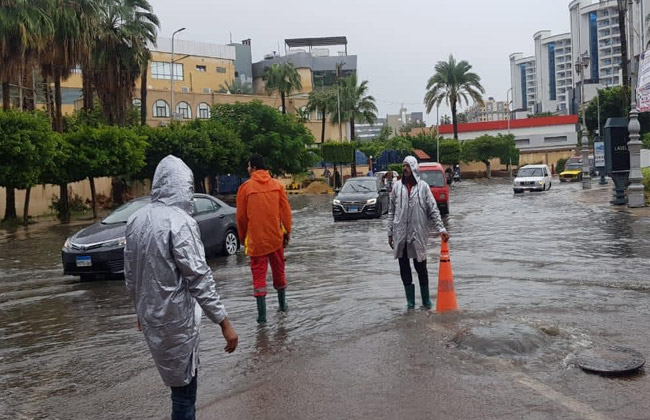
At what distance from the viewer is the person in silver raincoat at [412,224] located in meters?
7.94

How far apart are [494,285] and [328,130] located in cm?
7016

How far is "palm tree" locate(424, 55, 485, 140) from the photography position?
70.0 m

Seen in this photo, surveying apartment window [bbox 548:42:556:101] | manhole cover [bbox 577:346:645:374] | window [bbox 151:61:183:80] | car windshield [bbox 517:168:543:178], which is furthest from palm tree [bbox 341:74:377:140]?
apartment window [bbox 548:42:556:101]

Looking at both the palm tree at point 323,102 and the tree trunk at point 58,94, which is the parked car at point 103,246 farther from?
the palm tree at point 323,102

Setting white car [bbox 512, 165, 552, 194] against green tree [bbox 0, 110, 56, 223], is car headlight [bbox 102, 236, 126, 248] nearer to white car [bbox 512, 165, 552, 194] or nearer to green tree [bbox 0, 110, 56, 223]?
green tree [bbox 0, 110, 56, 223]

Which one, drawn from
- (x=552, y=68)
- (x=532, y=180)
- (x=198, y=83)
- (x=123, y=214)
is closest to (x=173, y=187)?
(x=123, y=214)

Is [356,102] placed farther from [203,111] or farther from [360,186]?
[360,186]

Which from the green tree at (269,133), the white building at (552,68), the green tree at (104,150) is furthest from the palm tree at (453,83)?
the white building at (552,68)

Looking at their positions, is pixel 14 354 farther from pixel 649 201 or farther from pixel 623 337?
pixel 649 201

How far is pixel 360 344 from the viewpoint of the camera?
668 centimetres

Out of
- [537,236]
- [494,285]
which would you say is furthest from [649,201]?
[494,285]

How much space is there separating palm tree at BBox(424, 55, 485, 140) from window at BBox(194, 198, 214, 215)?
58.8 metres

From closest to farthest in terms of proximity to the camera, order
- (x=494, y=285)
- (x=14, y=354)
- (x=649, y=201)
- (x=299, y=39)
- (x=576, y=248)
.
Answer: (x=14, y=354)
(x=494, y=285)
(x=576, y=248)
(x=649, y=201)
(x=299, y=39)

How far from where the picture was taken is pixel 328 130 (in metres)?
79.2
